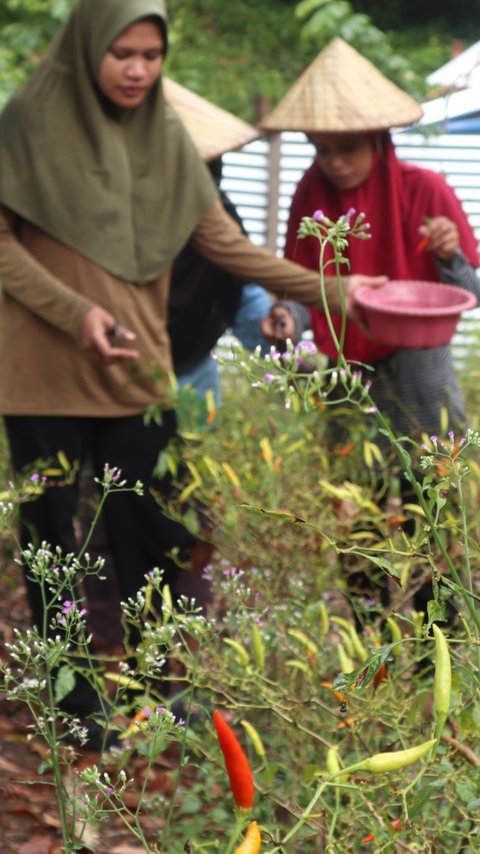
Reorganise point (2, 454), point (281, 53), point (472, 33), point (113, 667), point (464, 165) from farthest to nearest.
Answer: point (472, 33), point (281, 53), point (464, 165), point (2, 454), point (113, 667)

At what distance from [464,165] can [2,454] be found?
5.07 m

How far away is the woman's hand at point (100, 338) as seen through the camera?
356cm

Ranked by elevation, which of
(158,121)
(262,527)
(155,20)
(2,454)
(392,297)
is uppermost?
(155,20)

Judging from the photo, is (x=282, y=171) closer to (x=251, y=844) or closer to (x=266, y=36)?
(x=266, y=36)

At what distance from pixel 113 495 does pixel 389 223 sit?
102cm

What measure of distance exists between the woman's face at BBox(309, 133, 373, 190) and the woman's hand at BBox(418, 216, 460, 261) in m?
0.25

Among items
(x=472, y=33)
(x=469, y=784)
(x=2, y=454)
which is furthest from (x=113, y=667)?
(x=472, y=33)

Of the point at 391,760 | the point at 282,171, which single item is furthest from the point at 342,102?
the point at 282,171

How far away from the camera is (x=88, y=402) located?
12.3ft

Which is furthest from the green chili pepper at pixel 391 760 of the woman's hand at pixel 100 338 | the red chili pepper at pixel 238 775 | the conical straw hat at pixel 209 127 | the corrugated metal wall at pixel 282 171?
the corrugated metal wall at pixel 282 171

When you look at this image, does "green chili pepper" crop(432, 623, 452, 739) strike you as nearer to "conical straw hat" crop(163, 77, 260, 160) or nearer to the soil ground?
the soil ground

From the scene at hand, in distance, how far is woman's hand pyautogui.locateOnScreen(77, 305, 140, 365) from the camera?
140 inches

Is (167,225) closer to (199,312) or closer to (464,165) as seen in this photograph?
(199,312)

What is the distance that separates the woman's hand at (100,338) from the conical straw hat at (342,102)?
0.85 meters
